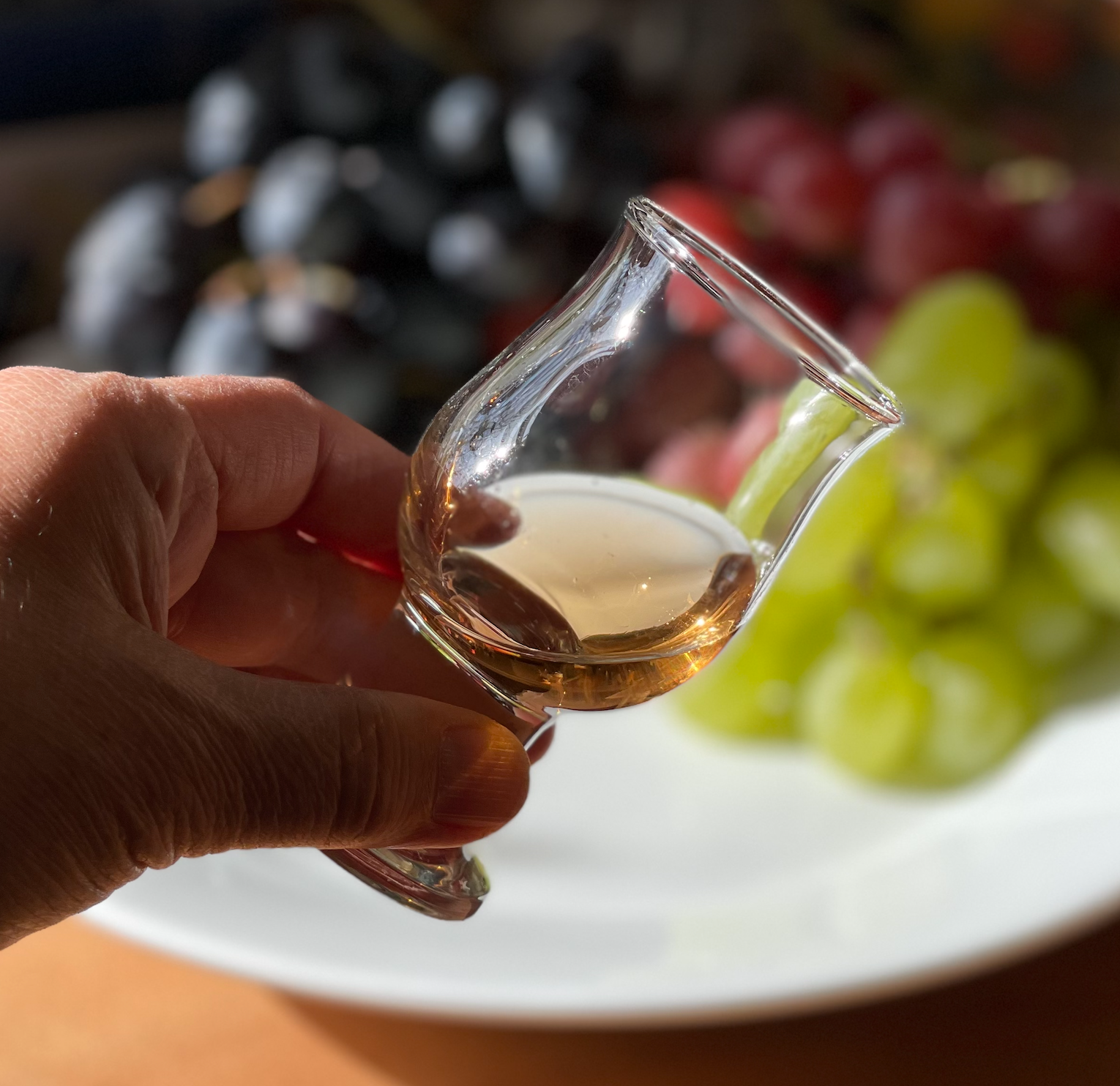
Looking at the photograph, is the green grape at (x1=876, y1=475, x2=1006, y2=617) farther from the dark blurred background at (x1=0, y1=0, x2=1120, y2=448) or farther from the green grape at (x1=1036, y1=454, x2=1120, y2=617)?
the dark blurred background at (x1=0, y1=0, x2=1120, y2=448)

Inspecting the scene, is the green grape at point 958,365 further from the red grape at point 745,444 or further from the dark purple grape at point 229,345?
the dark purple grape at point 229,345

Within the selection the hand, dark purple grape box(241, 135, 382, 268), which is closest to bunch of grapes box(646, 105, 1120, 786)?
dark purple grape box(241, 135, 382, 268)

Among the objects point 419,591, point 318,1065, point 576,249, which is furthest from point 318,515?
point 576,249

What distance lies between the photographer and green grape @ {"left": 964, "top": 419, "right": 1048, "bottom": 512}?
638mm

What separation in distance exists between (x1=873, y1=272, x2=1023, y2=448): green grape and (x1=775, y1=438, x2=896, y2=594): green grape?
0.03 metres

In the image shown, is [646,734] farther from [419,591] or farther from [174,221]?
[174,221]

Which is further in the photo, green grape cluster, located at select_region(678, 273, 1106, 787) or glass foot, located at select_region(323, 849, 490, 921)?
green grape cluster, located at select_region(678, 273, 1106, 787)

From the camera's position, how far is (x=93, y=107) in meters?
0.97

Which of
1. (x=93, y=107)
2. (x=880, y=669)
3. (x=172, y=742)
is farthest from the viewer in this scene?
(x=93, y=107)

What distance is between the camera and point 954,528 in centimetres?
61

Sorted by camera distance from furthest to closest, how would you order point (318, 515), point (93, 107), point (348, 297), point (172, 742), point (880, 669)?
point (93, 107) → point (348, 297) → point (880, 669) → point (318, 515) → point (172, 742)

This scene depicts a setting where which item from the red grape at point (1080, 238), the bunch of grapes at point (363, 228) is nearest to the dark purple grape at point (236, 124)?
the bunch of grapes at point (363, 228)

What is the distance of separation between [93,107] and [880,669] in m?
0.75

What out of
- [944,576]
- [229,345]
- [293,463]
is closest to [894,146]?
[944,576]
